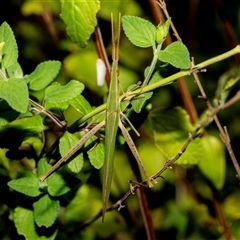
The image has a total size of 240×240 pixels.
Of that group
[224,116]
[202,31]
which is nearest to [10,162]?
[224,116]

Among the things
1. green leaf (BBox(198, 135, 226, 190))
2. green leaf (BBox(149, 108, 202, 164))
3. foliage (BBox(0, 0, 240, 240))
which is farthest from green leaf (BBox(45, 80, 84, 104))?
green leaf (BBox(198, 135, 226, 190))

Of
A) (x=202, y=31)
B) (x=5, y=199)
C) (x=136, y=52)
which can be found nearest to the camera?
(x=5, y=199)

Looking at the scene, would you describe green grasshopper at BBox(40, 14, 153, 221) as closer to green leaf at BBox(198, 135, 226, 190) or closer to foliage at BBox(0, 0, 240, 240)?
foliage at BBox(0, 0, 240, 240)

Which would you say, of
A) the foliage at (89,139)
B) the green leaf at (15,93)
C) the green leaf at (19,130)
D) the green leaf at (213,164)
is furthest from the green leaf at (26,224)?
the green leaf at (213,164)

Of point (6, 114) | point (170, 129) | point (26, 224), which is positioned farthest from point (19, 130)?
point (170, 129)

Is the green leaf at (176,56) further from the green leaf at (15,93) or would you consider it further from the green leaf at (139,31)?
the green leaf at (15,93)

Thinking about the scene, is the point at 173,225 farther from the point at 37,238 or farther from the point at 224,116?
the point at 37,238
